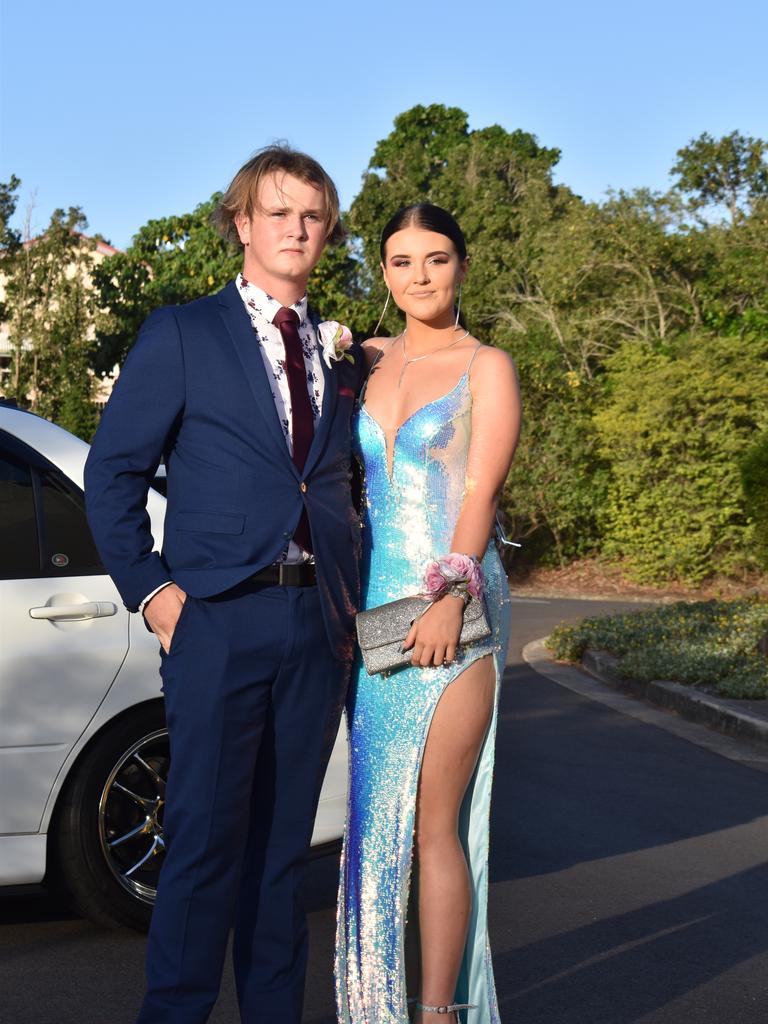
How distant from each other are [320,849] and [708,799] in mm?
3125

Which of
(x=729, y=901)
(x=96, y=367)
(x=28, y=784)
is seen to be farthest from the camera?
(x=96, y=367)

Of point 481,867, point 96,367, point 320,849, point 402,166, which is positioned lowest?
point 320,849

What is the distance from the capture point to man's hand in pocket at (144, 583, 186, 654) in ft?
9.80

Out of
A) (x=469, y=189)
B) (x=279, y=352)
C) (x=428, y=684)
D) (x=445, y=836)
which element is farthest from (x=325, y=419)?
(x=469, y=189)

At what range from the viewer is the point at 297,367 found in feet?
10.4

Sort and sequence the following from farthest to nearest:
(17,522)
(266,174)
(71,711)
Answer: (17,522)
(71,711)
(266,174)

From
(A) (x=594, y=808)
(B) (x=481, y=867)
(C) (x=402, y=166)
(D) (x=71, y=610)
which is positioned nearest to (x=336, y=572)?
(B) (x=481, y=867)

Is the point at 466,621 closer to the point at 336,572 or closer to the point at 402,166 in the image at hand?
the point at 336,572

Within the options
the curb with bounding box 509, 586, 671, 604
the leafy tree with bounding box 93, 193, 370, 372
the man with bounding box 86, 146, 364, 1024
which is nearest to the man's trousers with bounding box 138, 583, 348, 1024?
the man with bounding box 86, 146, 364, 1024

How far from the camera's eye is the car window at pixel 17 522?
4.52m

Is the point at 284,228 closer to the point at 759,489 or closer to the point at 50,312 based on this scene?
the point at 759,489

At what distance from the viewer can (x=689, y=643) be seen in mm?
12016

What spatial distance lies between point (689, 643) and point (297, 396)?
30.9 ft

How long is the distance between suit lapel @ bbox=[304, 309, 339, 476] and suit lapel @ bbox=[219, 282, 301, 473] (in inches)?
2.4
